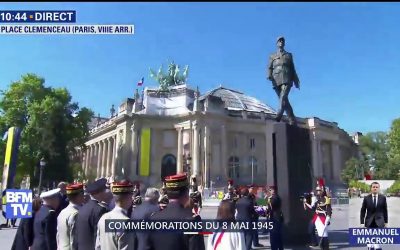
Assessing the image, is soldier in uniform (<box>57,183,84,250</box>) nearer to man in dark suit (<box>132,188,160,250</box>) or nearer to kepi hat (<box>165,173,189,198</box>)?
man in dark suit (<box>132,188,160,250</box>)

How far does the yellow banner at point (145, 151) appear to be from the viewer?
2525 inches

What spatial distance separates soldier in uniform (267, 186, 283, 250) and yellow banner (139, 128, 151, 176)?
179 feet

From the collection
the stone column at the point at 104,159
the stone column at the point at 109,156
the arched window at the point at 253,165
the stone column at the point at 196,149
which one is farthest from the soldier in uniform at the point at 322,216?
the stone column at the point at 104,159

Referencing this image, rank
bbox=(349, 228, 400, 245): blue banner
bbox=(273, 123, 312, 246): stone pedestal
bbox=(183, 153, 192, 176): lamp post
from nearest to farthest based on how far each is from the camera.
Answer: bbox=(349, 228, 400, 245): blue banner
bbox=(273, 123, 312, 246): stone pedestal
bbox=(183, 153, 192, 176): lamp post

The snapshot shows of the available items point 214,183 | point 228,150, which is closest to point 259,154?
point 228,150

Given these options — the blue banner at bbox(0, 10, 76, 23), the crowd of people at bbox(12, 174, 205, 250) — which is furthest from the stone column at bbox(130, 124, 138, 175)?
the crowd of people at bbox(12, 174, 205, 250)

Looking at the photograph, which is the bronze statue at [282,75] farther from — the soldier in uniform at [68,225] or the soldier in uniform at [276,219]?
the soldier in uniform at [68,225]

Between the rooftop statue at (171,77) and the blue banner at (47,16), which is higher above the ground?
the rooftop statue at (171,77)

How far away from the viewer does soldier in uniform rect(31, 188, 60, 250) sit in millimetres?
5789

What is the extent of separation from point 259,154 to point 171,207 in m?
70.1

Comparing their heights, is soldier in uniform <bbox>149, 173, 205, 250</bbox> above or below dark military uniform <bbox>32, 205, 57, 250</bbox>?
above

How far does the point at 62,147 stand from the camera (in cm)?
4772

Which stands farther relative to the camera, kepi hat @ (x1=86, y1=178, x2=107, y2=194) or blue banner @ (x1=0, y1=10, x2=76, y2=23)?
blue banner @ (x1=0, y1=10, x2=76, y2=23)

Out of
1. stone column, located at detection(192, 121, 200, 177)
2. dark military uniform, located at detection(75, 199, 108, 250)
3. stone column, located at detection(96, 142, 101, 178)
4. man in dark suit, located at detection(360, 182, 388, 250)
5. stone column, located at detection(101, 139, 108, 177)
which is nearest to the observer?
dark military uniform, located at detection(75, 199, 108, 250)
